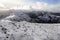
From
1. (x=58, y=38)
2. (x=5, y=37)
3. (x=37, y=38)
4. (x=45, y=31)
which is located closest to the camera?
(x=5, y=37)

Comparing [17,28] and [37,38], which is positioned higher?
[17,28]

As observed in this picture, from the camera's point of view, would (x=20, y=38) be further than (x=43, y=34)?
No

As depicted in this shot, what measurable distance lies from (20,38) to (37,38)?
967 mm

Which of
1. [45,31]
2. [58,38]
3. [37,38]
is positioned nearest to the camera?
[37,38]

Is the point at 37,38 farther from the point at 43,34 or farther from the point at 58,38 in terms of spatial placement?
the point at 58,38

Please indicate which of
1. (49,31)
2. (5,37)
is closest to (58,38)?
(49,31)

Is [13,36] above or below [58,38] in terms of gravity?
above

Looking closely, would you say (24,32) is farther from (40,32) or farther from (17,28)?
(40,32)

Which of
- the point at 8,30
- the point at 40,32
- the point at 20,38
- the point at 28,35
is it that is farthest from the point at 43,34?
the point at 8,30

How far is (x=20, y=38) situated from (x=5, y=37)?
79 cm

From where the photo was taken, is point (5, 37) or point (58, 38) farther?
point (58, 38)

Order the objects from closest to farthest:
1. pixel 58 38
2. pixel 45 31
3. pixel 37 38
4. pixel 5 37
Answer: pixel 5 37
pixel 37 38
pixel 58 38
pixel 45 31

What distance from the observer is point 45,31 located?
20.5 feet

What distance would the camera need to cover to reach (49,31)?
6.31 m
